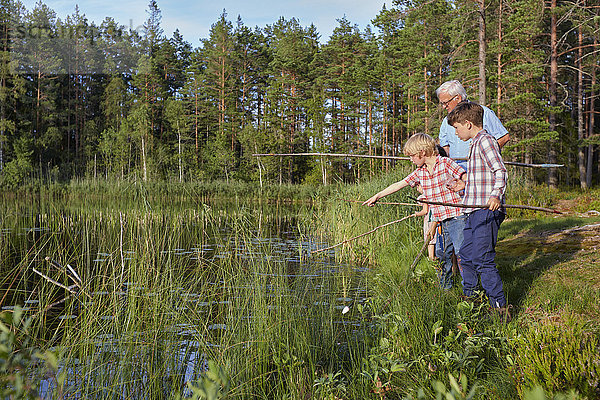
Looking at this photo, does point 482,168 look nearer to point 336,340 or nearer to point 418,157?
point 418,157

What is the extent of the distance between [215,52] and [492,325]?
43.2 meters

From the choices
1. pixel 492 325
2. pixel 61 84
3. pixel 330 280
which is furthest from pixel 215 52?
pixel 492 325

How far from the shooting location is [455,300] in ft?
13.0

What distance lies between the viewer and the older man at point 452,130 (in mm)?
3980

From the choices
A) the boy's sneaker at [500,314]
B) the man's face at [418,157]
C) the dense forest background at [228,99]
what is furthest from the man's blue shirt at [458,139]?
the dense forest background at [228,99]

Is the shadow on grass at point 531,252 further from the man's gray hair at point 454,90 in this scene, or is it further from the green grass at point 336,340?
the man's gray hair at point 454,90

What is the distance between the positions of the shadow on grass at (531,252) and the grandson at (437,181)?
689mm

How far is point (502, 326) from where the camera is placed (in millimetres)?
2990

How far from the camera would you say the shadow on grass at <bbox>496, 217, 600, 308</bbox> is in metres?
4.41

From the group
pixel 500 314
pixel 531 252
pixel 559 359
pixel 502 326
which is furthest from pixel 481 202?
pixel 531 252

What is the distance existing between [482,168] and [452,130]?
120 cm

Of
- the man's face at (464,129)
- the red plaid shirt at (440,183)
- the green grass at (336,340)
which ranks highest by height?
the man's face at (464,129)

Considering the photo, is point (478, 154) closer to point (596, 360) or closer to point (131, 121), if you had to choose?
point (596, 360)

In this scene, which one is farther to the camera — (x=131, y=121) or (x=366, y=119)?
(x=366, y=119)
